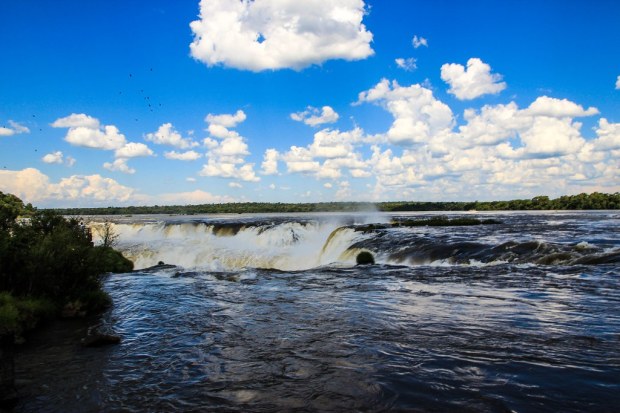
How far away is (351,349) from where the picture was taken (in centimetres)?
Result: 1048

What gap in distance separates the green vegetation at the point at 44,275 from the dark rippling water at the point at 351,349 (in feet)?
3.28

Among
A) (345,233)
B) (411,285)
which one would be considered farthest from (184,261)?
(411,285)

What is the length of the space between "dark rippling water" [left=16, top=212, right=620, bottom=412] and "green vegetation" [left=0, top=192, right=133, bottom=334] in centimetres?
100

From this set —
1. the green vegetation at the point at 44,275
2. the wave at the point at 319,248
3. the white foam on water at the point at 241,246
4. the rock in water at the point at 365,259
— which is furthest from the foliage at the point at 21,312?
the rock in water at the point at 365,259

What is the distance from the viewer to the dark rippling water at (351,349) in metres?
7.73

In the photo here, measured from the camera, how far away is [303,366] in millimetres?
9383

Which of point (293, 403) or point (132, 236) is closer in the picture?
point (293, 403)

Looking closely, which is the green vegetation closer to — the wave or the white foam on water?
the white foam on water

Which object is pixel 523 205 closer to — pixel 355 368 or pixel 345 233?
pixel 345 233

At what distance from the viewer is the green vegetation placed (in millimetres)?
13000

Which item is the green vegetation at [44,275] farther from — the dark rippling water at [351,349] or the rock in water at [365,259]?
the rock in water at [365,259]

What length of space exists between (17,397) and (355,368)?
242 inches

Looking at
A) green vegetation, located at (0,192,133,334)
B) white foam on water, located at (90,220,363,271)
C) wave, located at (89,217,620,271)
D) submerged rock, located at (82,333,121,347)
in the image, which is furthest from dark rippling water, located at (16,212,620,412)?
white foam on water, located at (90,220,363,271)

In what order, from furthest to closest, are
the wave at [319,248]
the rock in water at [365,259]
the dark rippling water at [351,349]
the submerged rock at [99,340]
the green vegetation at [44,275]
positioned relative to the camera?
the rock in water at [365,259] < the wave at [319,248] < the green vegetation at [44,275] < the submerged rock at [99,340] < the dark rippling water at [351,349]
